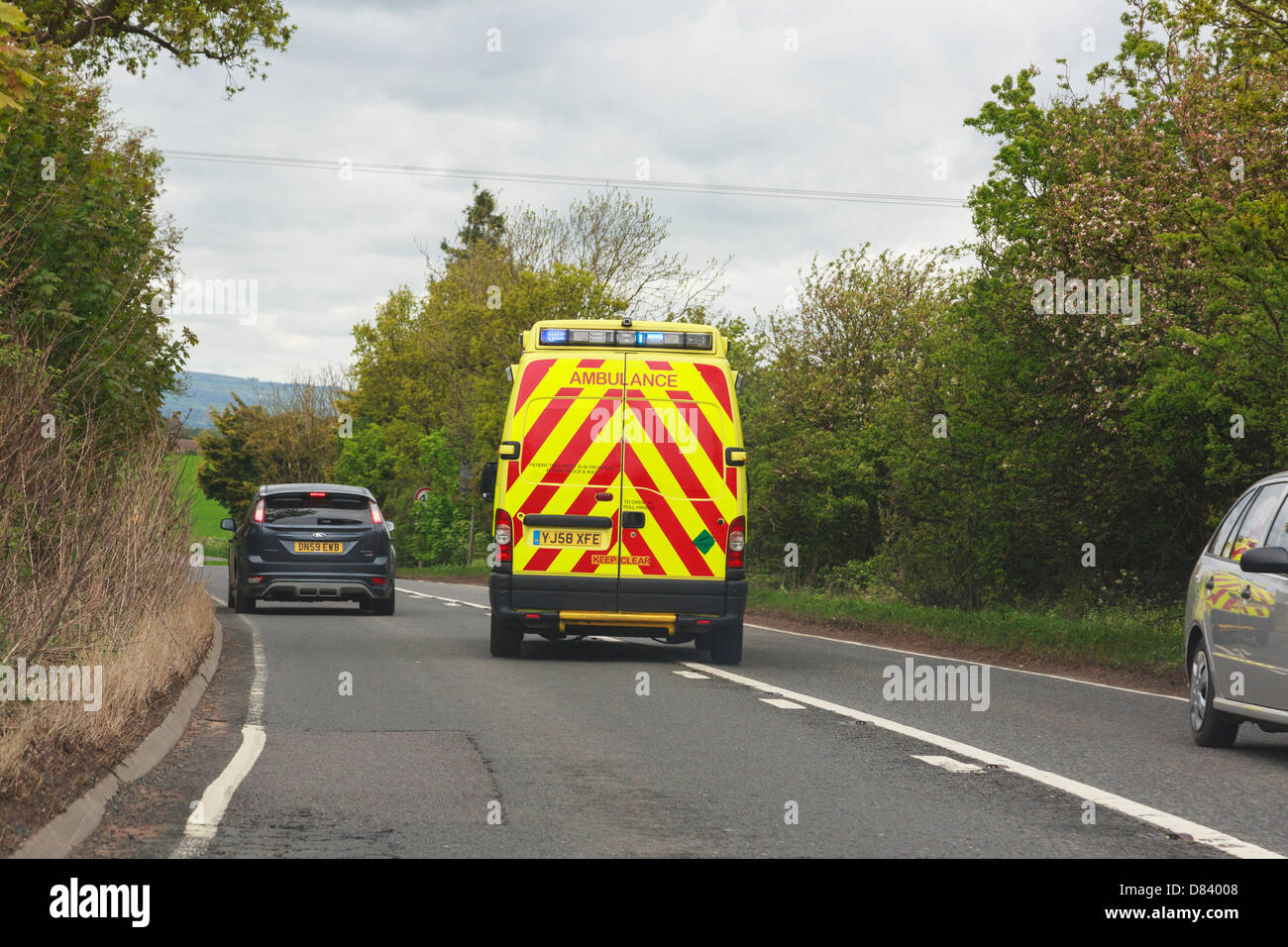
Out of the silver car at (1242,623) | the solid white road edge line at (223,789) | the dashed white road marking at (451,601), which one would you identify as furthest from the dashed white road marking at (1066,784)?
the dashed white road marking at (451,601)

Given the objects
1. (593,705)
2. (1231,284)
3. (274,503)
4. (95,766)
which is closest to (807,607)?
(274,503)

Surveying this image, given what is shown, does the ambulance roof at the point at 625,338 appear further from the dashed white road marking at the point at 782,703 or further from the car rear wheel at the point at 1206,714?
the car rear wheel at the point at 1206,714

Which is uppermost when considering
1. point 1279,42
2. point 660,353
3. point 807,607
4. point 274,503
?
point 1279,42

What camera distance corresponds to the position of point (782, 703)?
39.8 feet

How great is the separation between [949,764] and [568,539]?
6176mm

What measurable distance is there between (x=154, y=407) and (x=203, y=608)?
7.48 ft

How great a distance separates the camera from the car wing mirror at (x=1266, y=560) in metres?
9.01

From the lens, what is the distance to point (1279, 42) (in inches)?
635

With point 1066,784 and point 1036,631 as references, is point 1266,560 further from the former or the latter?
point 1036,631

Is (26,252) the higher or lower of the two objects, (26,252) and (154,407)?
the higher

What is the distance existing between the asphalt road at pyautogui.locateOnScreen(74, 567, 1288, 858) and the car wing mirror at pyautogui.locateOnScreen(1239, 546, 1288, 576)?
1.14 meters

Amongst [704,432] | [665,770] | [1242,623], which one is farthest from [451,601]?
[1242,623]

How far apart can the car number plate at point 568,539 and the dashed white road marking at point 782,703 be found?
2.83 metres

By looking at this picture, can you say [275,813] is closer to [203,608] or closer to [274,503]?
[203,608]
